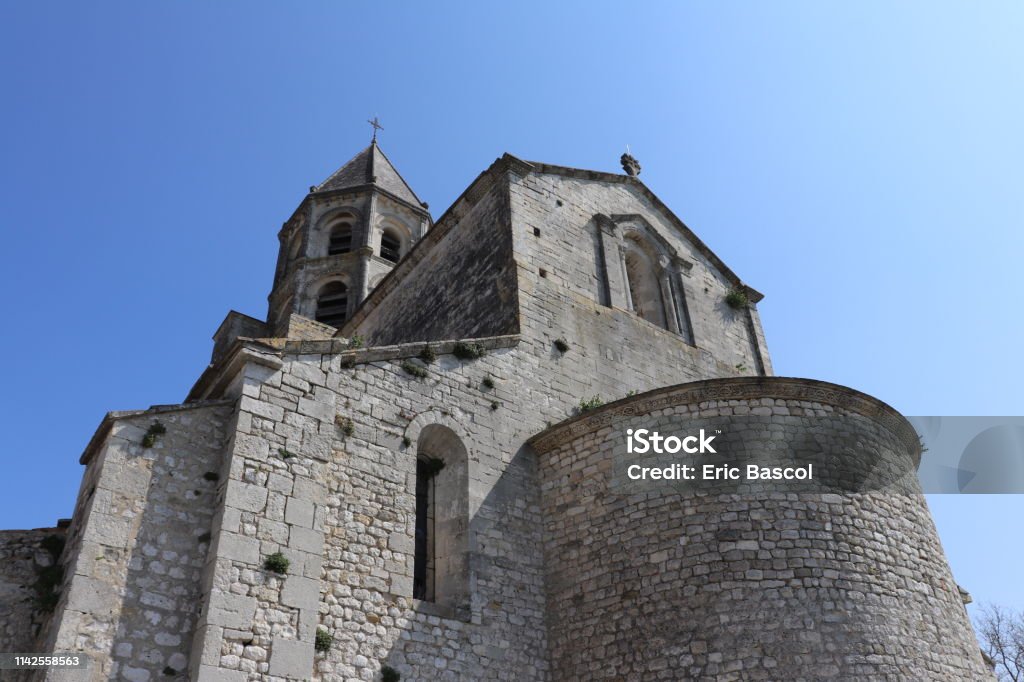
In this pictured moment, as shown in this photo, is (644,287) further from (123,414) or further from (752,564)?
(123,414)

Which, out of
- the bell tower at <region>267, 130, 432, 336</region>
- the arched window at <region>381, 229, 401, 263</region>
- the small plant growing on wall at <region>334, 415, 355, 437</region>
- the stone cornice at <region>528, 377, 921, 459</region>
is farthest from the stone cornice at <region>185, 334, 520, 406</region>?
the arched window at <region>381, 229, 401, 263</region>

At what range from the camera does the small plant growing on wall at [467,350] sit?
10.5 meters

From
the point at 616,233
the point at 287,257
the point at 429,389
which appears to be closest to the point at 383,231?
the point at 287,257

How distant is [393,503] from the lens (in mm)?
8961

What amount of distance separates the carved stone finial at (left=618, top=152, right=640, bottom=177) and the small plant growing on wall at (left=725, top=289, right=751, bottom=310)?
9.97 ft

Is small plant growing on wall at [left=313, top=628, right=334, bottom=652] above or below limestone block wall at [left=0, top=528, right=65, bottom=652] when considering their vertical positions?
below

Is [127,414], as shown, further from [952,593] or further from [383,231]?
[383,231]

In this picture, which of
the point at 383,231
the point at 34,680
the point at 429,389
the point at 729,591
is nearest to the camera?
the point at 34,680

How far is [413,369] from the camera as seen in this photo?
9977 millimetres

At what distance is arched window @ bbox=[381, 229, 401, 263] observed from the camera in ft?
84.5

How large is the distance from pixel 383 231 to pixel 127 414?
1891 centimetres

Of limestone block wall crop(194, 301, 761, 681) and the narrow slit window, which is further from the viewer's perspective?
the narrow slit window

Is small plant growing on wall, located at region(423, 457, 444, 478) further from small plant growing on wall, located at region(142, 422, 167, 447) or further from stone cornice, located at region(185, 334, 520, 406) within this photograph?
small plant growing on wall, located at region(142, 422, 167, 447)

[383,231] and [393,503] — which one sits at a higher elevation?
[383,231]
